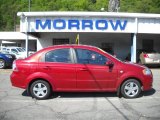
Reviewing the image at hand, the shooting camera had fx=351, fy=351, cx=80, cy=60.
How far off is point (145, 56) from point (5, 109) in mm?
16468

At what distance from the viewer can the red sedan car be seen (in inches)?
426

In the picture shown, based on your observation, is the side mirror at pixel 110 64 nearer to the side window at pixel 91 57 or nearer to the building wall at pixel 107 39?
the side window at pixel 91 57

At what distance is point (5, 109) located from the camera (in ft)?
31.4

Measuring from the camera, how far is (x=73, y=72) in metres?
10.8

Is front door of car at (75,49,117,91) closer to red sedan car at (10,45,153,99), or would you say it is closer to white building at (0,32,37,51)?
red sedan car at (10,45,153,99)

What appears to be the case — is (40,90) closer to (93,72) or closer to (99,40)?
(93,72)

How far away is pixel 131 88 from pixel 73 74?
1.91m

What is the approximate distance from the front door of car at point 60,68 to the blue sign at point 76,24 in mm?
10657

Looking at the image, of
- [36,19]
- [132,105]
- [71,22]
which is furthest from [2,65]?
[132,105]

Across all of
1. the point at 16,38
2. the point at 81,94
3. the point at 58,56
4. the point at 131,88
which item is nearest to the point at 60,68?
the point at 58,56

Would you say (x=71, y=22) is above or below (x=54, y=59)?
Answer: above

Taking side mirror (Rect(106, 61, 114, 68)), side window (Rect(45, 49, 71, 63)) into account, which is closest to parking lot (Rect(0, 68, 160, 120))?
side mirror (Rect(106, 61, 114, 68))

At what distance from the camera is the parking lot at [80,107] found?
8711mm

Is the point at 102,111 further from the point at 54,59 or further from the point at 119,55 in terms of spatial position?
the point at 119,55
